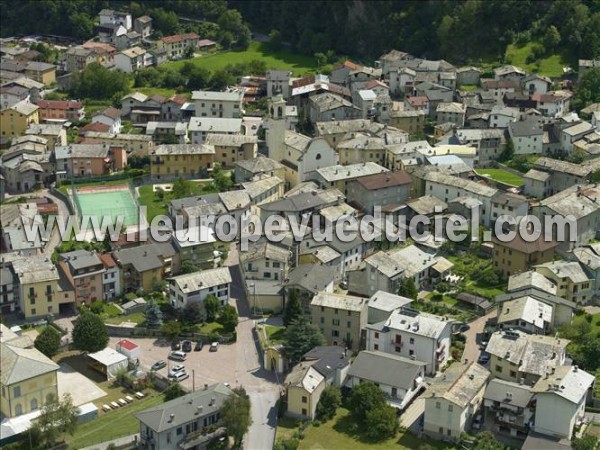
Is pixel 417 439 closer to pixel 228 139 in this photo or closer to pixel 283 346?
pixel 283 346

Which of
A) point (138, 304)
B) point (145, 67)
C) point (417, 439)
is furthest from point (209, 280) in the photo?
point (145, 67)

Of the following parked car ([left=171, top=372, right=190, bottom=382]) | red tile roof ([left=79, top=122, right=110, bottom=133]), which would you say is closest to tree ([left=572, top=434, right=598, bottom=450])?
parked car ([left=171, top=372, right=190, bottom=382])

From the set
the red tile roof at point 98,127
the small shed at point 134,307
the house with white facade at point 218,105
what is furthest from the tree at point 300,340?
the red tile roof at point 98,127

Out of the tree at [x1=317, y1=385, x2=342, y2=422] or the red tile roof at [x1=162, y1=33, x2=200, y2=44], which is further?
the red tile roof at [x1=162, y1=33, x2=200, y2=44]

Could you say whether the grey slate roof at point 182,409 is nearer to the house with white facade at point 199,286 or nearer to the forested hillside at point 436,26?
the house with white facade at point 199,286

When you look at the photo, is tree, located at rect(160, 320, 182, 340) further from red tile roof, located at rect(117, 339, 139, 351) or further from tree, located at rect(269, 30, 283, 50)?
tree, located at rect(269, 30, 283, 50)

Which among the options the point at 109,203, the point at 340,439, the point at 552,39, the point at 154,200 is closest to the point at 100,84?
the point at 109,203

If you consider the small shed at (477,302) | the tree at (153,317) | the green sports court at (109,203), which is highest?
the green sports court at (109,203)
